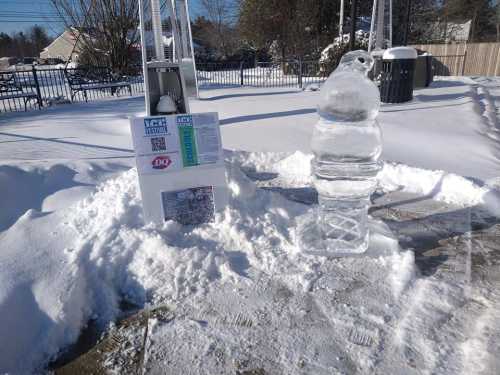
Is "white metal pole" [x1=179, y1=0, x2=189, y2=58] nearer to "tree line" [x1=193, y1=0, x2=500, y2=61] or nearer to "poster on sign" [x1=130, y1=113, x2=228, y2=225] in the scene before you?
"poster on sign" [x1=130, y1=113, x2=228, y2=225]

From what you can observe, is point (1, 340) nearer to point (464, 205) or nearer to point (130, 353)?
point (130, 353)

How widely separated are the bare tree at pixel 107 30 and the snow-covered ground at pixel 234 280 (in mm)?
14812

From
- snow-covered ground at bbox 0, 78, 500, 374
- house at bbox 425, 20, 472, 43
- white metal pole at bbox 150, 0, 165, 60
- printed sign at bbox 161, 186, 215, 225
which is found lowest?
snow-covered ground at bbox 0, 78, 500, 374

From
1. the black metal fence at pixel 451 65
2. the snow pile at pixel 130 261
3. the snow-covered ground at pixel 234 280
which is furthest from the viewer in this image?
the black metal fence at pixel 451 65

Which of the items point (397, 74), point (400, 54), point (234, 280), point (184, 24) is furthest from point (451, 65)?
point (234, 280)

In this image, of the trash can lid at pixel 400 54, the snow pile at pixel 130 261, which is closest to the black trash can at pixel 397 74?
the trash can lid at pixel 400 54

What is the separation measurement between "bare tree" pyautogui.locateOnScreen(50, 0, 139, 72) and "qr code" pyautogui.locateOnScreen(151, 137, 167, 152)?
16.2m

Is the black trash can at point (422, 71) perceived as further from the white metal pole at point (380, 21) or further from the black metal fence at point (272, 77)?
the black metal fence at point (272, 77)

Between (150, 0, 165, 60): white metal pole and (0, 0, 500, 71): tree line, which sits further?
(0, 0, 500, 71): tree line

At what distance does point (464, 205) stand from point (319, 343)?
7.99 ft

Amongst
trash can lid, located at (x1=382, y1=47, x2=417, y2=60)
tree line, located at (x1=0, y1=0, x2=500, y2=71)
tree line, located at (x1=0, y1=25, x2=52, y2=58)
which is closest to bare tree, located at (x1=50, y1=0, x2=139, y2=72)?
tree line, located at (x1=0, y1=0, x2=500, y2=71)

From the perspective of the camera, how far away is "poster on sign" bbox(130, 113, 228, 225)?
2914 mm

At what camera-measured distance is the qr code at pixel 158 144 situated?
292cm

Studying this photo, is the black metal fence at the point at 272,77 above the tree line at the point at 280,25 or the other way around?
the other way around
